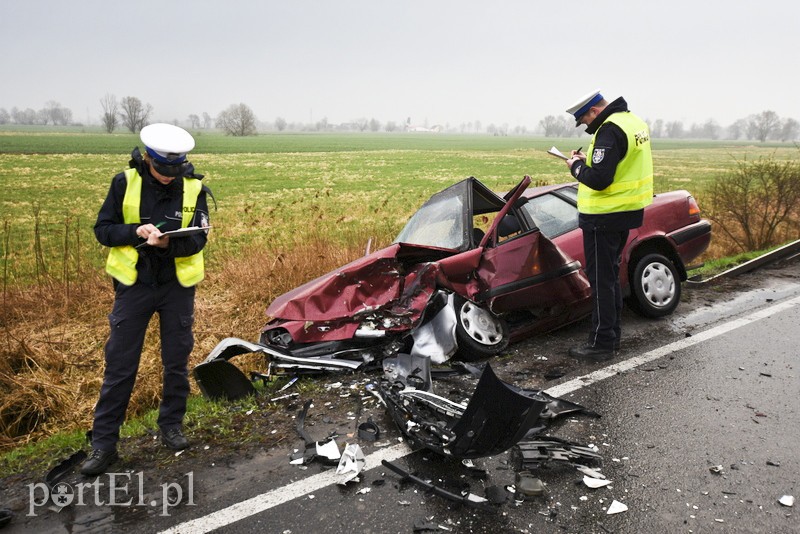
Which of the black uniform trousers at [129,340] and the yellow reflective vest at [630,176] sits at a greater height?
the yellow reflective vest at [630,176]

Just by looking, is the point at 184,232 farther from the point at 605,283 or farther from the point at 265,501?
the point at 605,283

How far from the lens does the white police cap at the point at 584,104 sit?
15.1ft

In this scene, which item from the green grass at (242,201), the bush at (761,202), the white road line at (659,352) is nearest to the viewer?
the white road line at (659,352)

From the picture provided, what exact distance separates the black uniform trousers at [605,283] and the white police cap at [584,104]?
93cm

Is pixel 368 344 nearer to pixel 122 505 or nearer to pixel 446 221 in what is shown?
pixel 446 221

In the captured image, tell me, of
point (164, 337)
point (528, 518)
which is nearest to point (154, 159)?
point (164, 337)

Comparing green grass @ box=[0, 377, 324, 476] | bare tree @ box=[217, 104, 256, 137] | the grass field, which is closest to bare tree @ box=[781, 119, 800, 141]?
bare tree @ box=[217, 104, 256, 137]

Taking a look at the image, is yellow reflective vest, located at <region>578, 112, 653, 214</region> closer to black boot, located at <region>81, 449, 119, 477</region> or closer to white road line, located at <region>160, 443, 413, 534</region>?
white road line, located at <region>160, 443, 413, 534</region>

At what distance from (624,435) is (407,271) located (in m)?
2.25

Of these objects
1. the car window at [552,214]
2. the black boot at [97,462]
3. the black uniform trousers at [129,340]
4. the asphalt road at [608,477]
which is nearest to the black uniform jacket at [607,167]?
the car window at [552,214]

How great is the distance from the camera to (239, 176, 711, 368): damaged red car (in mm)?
4613

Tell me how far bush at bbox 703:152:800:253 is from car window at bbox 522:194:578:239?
624 cm

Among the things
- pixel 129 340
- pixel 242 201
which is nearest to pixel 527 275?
pixel 129 340

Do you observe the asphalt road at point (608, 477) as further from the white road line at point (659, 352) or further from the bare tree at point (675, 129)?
the bare tree at point (675, 129)
